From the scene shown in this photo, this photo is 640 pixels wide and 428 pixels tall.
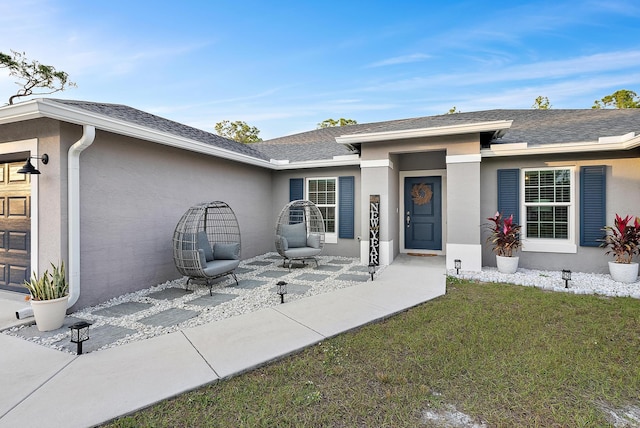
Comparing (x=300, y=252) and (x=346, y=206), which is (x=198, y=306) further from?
(x=346, y=206)

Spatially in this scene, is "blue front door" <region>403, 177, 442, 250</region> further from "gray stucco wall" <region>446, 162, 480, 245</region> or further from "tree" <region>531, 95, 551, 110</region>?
"tree" <region>531, 95, 551, 110</region>

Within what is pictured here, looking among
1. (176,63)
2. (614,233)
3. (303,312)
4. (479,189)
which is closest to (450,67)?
(479,189)

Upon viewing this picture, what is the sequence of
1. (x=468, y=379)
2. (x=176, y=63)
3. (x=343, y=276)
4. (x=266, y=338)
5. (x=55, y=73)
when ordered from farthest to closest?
(x=55, y=73) < (x=176, y=63) < (x=343, y=276) < (x=266, y=338) < (x=468, y=379)

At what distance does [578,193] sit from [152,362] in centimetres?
841

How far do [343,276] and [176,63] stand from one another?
334 inches

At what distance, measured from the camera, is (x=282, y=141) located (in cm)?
1318

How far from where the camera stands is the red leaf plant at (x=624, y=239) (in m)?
5.70

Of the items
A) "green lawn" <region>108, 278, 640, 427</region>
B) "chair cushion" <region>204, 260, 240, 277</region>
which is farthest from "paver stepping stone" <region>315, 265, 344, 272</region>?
"green lawn" <region>108, 278, 640, 427</region>

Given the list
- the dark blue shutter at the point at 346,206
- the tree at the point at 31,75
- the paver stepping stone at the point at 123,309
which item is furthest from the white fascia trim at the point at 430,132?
the tree at the point at 31,75

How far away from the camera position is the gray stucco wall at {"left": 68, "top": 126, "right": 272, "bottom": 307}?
4.63 metres

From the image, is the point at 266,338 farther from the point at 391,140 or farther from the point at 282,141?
the point at 282,141

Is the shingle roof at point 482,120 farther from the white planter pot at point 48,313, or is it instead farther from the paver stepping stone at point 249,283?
the paver stepping stone at point 249,283

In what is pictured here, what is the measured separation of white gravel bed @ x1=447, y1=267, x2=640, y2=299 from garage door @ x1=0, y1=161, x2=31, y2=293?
787 centimetres

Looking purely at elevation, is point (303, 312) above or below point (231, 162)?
below
